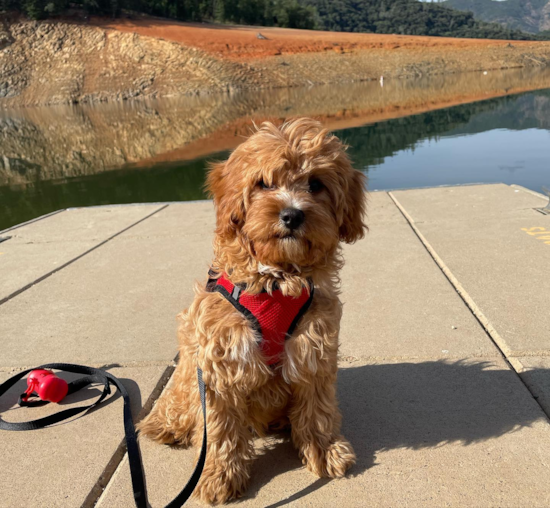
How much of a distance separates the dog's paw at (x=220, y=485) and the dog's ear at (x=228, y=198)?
3.95 feet

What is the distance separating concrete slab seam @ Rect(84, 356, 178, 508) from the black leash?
19cm

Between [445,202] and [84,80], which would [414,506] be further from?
[84,80]

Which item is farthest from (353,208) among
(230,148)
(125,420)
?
(230,148)

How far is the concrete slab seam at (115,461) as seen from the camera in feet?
8.80

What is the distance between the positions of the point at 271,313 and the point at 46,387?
1.83m

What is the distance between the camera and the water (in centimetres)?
1153

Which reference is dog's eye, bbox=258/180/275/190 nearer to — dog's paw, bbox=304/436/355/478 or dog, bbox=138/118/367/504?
dog, bbox=138/118/367/504

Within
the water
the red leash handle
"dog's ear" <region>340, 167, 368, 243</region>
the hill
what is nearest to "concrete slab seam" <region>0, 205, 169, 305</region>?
the red leash handle

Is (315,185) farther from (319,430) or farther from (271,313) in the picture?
(319,430)

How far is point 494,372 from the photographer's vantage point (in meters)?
3.51

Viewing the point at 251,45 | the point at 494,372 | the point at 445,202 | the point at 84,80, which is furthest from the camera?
the point at 251,45

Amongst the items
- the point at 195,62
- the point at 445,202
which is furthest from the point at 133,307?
the point at 195,62

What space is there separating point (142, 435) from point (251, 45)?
2703 inches

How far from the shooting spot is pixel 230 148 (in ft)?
55.1
